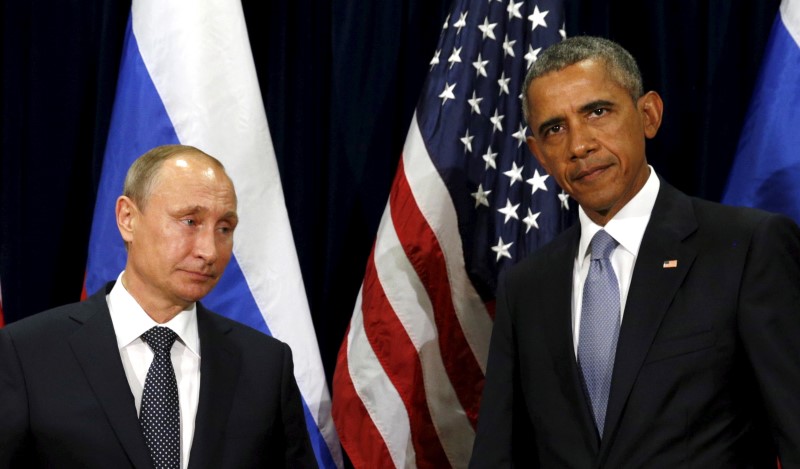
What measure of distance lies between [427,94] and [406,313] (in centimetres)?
62

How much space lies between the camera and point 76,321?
1.93m

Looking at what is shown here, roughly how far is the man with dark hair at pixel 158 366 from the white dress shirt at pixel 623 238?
643 millimetres

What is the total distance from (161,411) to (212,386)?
123mm

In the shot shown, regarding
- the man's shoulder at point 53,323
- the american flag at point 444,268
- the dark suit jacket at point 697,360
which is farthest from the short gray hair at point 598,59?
the man's shoulder at point 53,323

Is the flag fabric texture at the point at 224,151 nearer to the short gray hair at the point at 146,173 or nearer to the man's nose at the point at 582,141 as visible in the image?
the short gray hair at the point at 146,173

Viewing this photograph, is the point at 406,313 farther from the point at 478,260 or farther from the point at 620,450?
the point at 620,450

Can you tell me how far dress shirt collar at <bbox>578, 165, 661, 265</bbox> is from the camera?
6.29ft

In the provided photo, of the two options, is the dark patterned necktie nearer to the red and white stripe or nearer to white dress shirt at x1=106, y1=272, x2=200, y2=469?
white dress shirt at x1=106, y1=272, x2=200, y2=469

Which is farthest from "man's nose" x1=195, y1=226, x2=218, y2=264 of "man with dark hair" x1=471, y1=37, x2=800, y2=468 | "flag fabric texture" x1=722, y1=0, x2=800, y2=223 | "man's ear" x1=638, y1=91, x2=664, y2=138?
"flag fabric texture" x1=722, y1=0, x2=800, y2=223

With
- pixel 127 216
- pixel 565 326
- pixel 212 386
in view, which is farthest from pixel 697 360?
pixel 127 216

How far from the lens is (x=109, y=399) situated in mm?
1830

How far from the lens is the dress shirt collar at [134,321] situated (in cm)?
194

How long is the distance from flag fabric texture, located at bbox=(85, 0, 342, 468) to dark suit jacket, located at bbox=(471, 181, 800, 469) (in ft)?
2.94

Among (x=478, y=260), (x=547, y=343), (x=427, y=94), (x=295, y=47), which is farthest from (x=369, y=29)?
(x=547, y=343)
